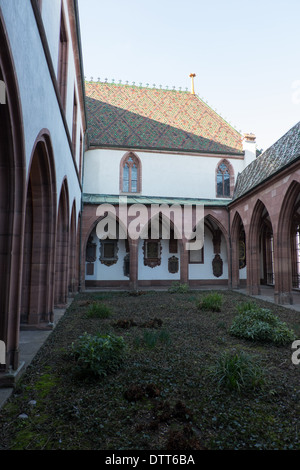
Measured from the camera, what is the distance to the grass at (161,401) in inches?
102

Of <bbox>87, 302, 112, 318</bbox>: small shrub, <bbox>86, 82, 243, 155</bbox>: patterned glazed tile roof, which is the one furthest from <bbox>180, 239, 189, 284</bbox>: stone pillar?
<bbox>87, 302, 112, 318</bbox>: small shrub

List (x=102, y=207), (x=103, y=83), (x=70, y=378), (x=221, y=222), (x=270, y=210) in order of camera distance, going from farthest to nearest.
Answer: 1. (x=103, y=83)
2. (x=221, y=222)
3. (x=102, y=207)
4. (x=270, y=210)
5. (x=70, y=378)

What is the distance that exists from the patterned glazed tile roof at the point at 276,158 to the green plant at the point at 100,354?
8.01 meters

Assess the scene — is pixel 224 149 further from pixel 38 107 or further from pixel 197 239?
pixel 38 107

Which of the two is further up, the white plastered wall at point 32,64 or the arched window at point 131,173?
the arched window at point 131,173

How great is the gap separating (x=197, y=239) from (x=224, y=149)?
5892mm

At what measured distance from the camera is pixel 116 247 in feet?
57.0

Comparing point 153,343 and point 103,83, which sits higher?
point 103,83

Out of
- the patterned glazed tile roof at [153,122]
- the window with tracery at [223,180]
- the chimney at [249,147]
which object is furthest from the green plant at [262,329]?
the chimney at [249,147]

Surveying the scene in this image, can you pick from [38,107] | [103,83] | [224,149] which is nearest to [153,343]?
[38,107]

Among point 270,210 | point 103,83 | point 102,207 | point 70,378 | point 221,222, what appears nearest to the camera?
point 70,378

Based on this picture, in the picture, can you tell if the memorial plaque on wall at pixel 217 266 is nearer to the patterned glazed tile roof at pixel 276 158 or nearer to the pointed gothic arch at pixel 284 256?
the patterned glazed tile roof at pixel 276 158

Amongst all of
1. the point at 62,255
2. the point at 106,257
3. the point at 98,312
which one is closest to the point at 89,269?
the point at 106,257

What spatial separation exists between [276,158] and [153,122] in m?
9.46
